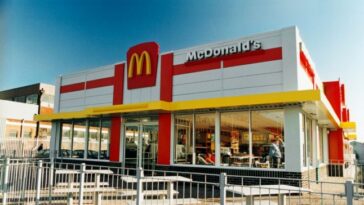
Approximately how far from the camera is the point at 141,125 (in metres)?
14.0

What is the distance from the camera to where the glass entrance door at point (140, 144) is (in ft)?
44.4

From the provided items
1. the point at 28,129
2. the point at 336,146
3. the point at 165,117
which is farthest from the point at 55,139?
the point at 28,129

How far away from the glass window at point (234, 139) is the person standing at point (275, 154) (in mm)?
858

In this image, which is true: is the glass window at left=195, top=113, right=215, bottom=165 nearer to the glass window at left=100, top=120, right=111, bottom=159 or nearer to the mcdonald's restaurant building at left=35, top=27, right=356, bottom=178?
the mcdonald's restaurant building at left=35, top=27, right=356, bottom=178

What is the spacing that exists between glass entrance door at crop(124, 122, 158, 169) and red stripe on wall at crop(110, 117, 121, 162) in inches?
14.9

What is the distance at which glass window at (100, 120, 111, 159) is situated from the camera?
1520 centimetres

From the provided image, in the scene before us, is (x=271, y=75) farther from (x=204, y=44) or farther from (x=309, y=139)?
(x=309, y=139)

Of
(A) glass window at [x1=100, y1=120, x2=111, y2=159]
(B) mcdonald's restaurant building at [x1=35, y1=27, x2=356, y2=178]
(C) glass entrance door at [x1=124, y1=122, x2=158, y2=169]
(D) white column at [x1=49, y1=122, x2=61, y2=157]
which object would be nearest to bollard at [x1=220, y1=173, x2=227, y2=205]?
(B) mcdonald's restaurant building at [x1=35, y1=27, x2=356, y2=178]

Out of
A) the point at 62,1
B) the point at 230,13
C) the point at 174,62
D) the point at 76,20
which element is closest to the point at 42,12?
the point at 62,1

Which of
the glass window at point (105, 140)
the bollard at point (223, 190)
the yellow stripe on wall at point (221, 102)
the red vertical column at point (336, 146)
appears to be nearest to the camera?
the bollard at point (223, 190)

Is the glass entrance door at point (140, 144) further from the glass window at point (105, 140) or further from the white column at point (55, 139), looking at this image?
the white column at point (55, 139)

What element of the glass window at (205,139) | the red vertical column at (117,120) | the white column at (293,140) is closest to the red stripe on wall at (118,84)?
the red vertical column at (117,120)

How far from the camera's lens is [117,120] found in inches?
584

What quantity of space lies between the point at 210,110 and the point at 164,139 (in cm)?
240
